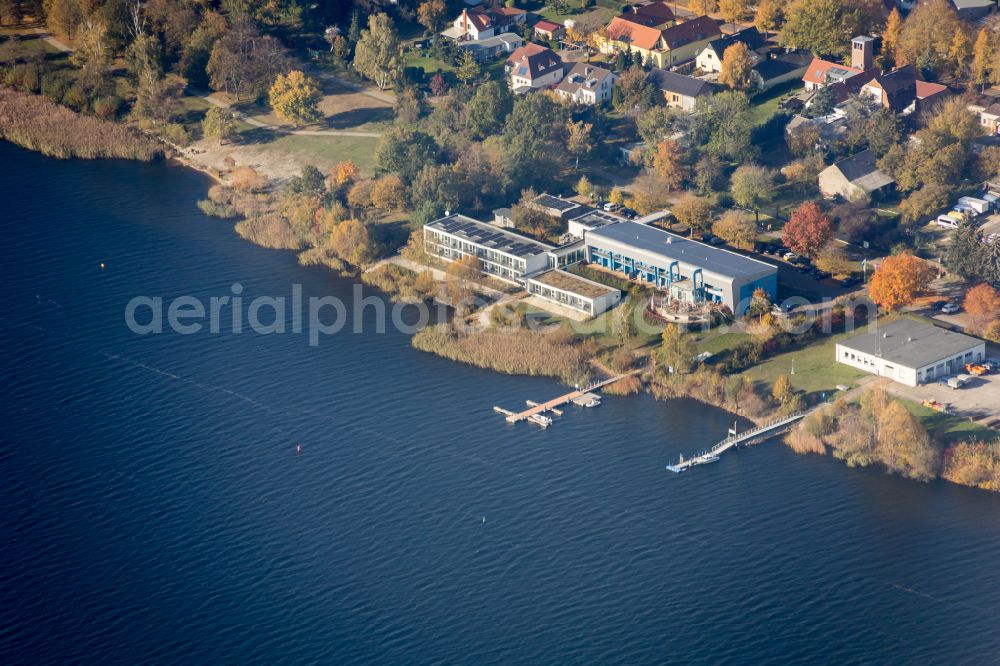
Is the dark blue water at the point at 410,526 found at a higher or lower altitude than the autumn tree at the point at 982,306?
lower

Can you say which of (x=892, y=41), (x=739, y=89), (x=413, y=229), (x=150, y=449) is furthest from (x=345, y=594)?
(x=892, y=41)

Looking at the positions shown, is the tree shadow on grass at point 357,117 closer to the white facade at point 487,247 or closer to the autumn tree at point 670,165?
the white facade at point 487,247

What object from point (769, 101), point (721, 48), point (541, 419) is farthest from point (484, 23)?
point (541, 419)

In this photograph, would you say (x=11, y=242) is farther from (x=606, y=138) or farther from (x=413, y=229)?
(x=606, y=138)

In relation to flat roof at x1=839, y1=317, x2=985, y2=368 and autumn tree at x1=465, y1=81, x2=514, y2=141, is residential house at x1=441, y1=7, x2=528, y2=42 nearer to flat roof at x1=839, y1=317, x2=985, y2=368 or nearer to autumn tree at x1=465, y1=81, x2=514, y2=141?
autumn tree at x1=465, y1=81, x2=514, y2=141

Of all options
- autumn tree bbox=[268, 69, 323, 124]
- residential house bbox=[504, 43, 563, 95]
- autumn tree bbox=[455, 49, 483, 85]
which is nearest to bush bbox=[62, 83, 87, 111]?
autumn tree bbox=[268, 69, 323, 124]

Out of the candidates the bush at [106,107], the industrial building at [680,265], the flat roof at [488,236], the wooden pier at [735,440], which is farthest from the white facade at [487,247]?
the bush at [106,107]
